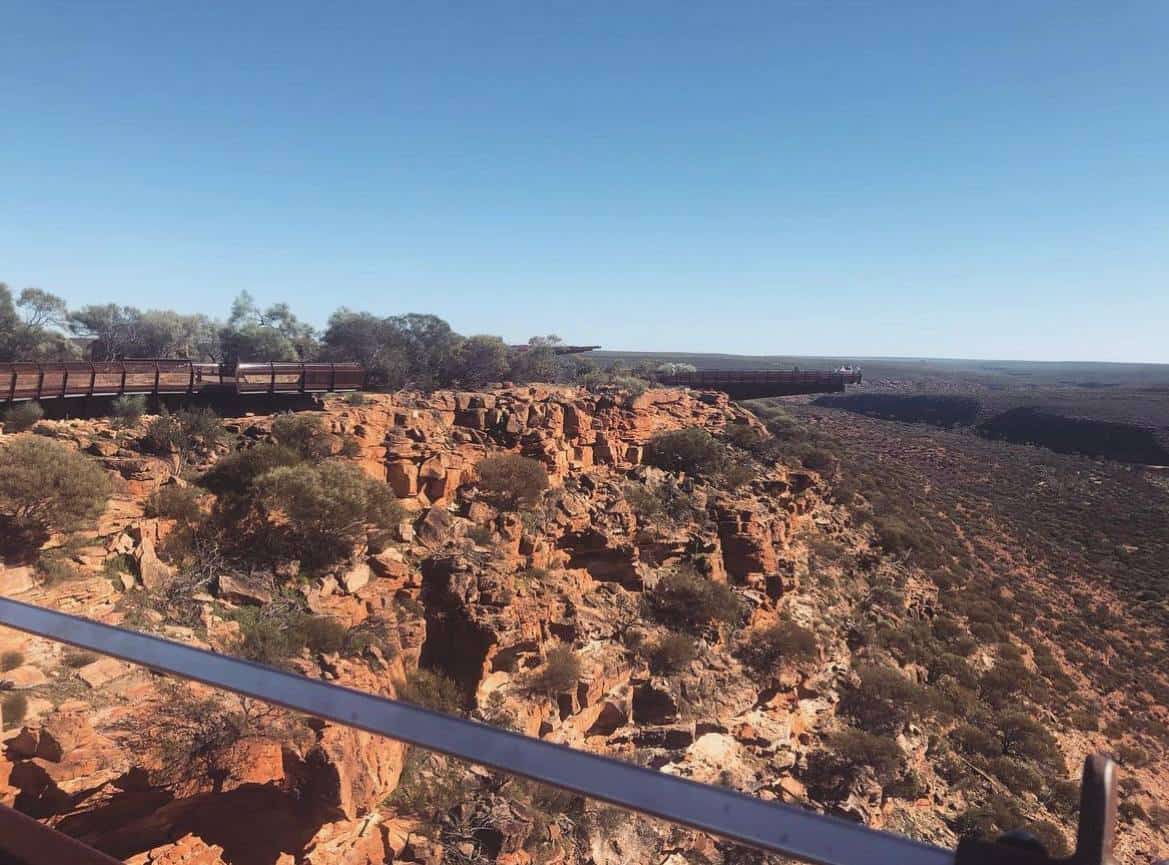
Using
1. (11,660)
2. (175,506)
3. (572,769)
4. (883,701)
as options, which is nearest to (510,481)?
(175,506)

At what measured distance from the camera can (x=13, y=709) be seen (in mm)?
3535

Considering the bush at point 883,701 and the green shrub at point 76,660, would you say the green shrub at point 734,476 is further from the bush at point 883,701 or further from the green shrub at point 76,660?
the green shrub at point 76,660

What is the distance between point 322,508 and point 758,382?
2089 centimetres

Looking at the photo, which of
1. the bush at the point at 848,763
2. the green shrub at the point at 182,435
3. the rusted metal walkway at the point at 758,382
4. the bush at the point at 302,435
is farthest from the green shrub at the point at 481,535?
the rusted metal walkway at the point at 758,382

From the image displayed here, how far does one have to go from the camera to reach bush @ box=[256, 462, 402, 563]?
857 cm

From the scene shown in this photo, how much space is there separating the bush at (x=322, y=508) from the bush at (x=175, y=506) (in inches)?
31.2

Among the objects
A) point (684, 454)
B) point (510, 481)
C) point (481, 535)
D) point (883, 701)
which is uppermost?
point (684, 454)

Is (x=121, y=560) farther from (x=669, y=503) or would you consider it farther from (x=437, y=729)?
(x=669, y=503)

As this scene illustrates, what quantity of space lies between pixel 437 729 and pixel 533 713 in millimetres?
7385

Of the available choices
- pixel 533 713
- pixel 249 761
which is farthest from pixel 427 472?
pixel 249 761

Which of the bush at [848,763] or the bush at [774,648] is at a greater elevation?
the bush at [774,648]

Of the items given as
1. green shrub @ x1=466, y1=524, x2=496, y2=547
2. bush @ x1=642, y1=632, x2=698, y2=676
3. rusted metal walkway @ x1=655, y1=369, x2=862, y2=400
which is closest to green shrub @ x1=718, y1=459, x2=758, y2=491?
bush @ x1=642, y1=632, x2=698, y2=676

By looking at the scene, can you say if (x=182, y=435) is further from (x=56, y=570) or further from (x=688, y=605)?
(x=688, y=605)

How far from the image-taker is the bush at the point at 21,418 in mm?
10328
